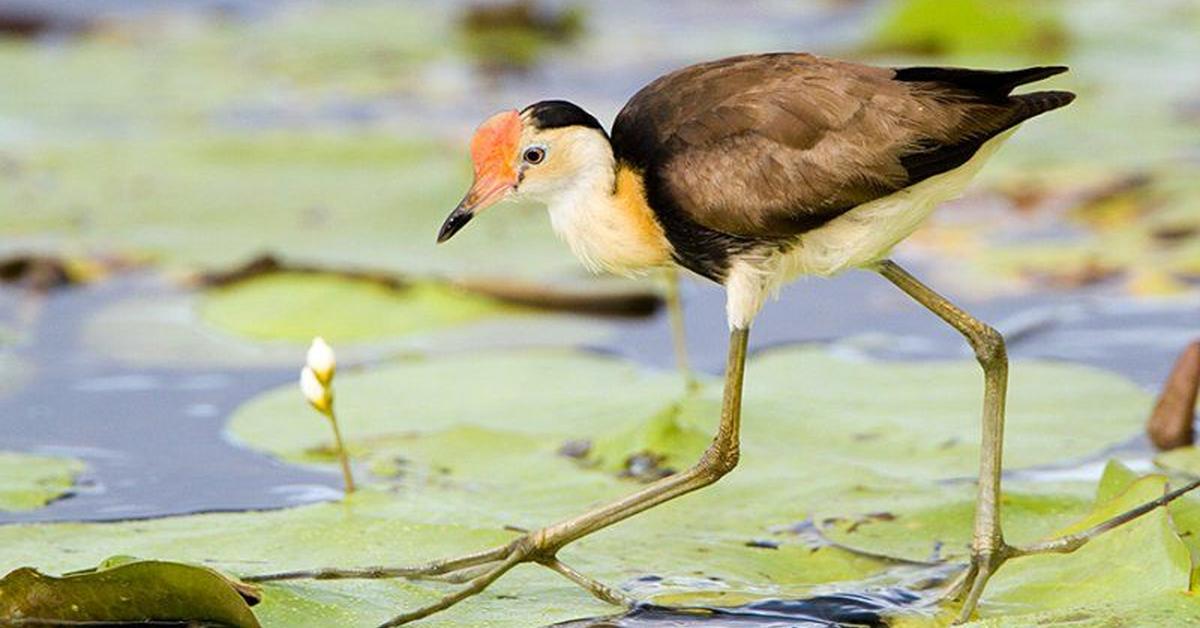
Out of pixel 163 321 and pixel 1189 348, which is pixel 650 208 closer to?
pixel 1189 348

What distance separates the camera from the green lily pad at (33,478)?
4836mm

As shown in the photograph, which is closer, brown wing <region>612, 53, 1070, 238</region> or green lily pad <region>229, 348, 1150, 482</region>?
brown wing <region>612, 53, 1070, 238</region>

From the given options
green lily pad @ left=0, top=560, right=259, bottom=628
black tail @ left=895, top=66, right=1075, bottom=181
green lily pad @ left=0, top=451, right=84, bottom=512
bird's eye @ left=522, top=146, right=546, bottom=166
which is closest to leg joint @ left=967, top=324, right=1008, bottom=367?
black tail @ left=895, top=66, right=1075, bottom=181

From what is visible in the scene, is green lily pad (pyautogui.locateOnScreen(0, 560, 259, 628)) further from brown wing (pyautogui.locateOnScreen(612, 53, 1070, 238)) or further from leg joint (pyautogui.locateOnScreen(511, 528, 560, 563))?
brown wing (pyautogui.locateOnScreen(612, 53, 1070, 238))

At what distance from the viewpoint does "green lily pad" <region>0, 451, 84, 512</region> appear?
15.9ft

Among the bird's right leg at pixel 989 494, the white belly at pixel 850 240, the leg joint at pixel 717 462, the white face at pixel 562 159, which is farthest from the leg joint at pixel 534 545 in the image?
the bird's right leg at pixel 989 494

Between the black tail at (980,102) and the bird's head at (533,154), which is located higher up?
the black tail at (980,102)

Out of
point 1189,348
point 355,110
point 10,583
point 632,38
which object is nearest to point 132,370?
point 10,583

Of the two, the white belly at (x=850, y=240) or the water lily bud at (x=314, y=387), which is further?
the water lily bud at (x=314, y=387)

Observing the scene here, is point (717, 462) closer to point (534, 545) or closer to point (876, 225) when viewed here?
point (534, 545)

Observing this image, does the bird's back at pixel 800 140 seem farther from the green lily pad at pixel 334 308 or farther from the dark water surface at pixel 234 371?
the green lily pad at pixel 334 308

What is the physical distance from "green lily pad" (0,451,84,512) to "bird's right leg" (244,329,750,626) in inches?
40.2

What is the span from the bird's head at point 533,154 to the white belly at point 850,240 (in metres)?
0.38

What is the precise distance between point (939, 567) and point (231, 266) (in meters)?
3.58
